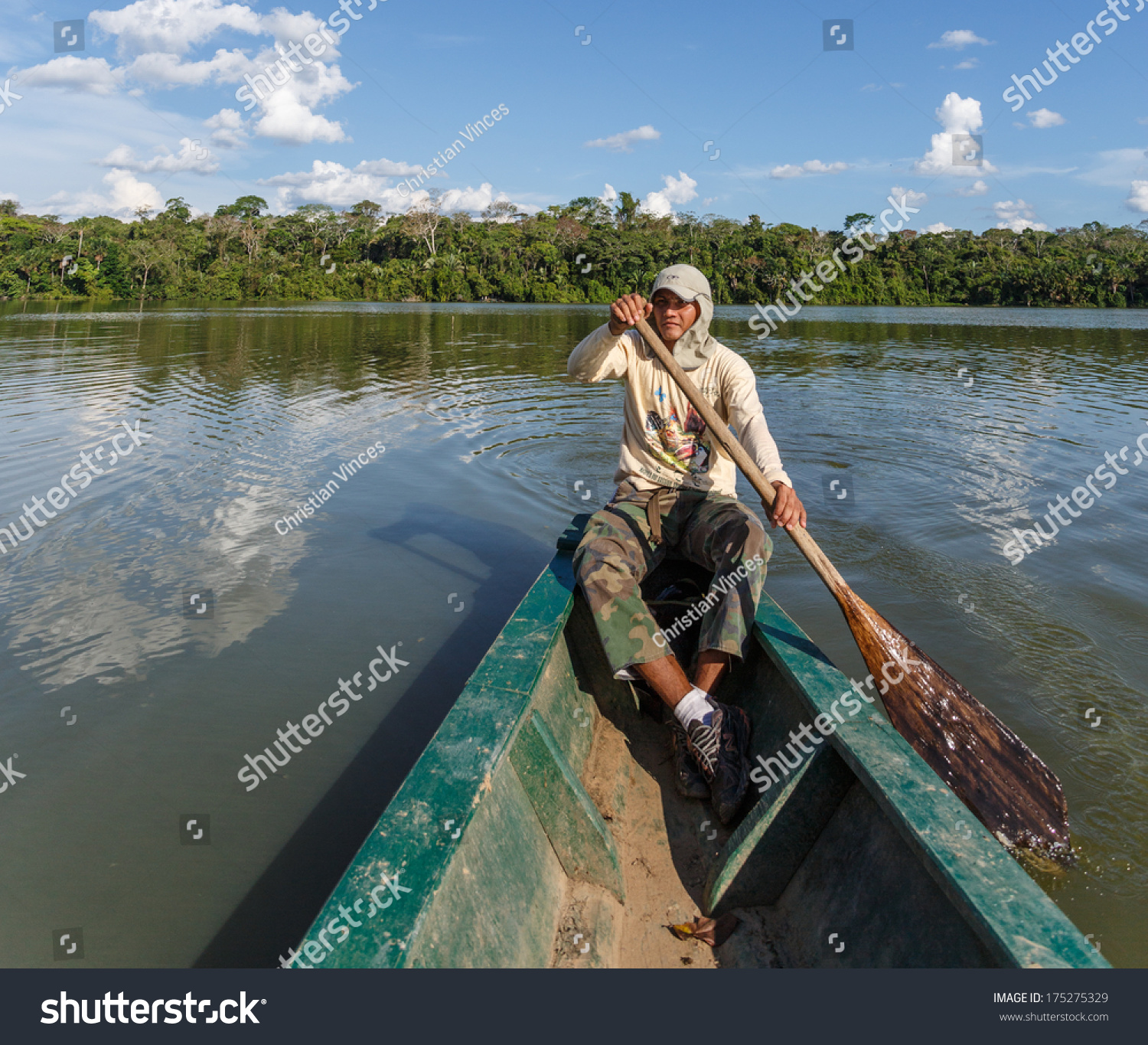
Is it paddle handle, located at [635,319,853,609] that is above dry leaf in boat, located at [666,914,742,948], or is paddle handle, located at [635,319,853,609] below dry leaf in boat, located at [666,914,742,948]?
above

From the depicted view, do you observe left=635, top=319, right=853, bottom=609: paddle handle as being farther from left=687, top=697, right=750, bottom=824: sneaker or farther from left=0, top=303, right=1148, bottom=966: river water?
left=0, top=303, right=1148, bottom=966: river water

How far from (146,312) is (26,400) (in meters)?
27.4

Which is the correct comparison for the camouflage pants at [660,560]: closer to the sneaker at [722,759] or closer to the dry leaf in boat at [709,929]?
the sneaker at [722,759]

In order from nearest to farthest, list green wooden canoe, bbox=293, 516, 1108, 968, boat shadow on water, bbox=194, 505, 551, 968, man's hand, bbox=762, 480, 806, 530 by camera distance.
A: green wooden canoe, bbox=293, 516, 1108, 968 → boat shadow on water, bbox=194, 505, 551, 968 → man's hand, bbox=762, 480, 806, 530

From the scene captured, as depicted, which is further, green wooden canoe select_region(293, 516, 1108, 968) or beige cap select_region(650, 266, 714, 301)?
beige cap select_region(650, 266, 714, 301)

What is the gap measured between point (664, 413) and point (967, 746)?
1.67 metres

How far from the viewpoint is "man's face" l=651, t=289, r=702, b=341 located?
294cm

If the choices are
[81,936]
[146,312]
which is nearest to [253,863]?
[81,936]

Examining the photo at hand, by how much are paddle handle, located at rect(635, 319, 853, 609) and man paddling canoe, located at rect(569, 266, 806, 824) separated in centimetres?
5

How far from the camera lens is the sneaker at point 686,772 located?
2383 millimetres

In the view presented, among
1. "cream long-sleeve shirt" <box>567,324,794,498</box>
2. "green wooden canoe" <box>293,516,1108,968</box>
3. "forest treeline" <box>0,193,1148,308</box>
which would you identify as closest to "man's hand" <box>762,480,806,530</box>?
"green wooden canoe" <box>293,516,1108,968</box>

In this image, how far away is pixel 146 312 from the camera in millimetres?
32781

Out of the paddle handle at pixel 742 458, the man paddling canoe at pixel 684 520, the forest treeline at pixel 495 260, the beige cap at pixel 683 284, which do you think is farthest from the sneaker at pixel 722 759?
the forest treeline at pixel 495 260

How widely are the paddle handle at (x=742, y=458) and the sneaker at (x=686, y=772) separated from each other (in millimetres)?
735
